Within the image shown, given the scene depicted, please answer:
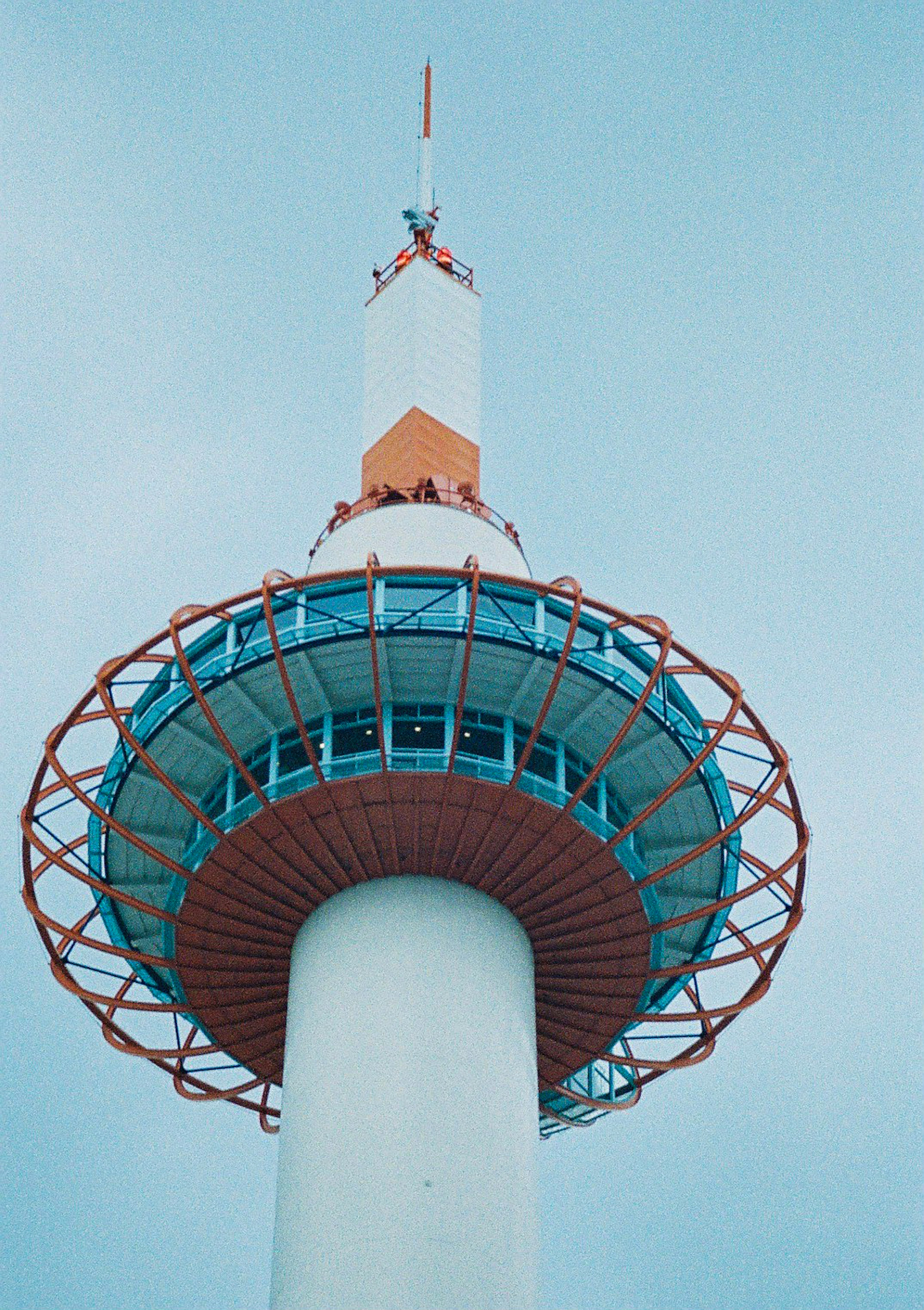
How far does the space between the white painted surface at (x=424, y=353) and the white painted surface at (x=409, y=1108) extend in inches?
691

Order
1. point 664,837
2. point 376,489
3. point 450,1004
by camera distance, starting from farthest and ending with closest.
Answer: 1. point 376,489
2. point 664,837
3. point 450,1004

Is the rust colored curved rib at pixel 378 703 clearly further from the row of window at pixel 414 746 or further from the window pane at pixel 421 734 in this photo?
the row of window at pixel 414 746

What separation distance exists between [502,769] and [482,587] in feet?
15.7

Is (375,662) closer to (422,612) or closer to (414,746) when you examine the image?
(422,612)

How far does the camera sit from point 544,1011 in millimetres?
49156

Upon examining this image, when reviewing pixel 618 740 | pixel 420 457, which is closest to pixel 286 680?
pixel 618 740

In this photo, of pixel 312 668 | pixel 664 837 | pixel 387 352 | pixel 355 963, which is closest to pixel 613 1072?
pixel 664 837

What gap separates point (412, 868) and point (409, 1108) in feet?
21.3

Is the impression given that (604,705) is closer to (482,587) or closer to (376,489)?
(482,587)

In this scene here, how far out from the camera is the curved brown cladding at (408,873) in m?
42.9

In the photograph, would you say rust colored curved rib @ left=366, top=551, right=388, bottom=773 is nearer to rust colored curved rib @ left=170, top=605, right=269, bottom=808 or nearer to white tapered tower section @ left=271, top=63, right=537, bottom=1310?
white tapered tower section @ left=271, top=63, right=537, bottom=1310

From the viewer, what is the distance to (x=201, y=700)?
41.3m

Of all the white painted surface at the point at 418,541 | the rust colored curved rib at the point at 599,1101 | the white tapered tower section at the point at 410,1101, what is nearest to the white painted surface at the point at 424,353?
the white painted surface at the point at 418,541

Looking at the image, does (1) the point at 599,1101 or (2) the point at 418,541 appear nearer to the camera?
(2) the point at 418,541
